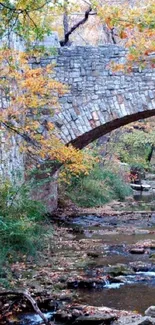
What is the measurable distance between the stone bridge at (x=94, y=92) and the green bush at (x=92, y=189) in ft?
12.5

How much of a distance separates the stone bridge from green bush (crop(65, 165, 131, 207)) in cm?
382

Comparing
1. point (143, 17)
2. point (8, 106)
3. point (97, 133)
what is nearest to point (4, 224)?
point (143, 17)

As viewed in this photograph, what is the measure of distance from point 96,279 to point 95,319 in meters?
1.67

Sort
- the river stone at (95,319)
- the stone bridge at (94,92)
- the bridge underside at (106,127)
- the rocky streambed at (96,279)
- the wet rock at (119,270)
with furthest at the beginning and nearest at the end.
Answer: the bridge underside at (106,127)
the stone bridge at (94,92)
the wet rock at (119,270)
the rocky streambed at (96,279)
the river stone at (95,319)

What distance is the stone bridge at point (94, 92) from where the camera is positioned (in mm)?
11180

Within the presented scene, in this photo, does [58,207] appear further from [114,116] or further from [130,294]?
[130,294]

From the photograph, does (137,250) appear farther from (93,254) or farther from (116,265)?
(116,265)

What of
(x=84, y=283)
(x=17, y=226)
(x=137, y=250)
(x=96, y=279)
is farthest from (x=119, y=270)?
(x=17, y=226)

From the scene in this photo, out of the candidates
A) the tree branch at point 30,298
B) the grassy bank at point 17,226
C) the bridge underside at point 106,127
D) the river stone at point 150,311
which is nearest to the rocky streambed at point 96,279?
the river stone at point 150,311

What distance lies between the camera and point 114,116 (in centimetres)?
1138

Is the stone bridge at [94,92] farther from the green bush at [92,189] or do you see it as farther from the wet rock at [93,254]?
the green bush at [92,189]

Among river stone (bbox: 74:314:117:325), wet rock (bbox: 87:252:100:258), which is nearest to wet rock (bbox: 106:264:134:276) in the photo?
wet rock (bbox: 87:252:100:258)

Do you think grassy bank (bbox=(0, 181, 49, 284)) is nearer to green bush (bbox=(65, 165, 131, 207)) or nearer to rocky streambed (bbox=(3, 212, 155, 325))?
rocky streambed (bbox=(3, 212, 155, 325))

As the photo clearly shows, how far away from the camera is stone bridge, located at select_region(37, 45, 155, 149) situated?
11180 mm
